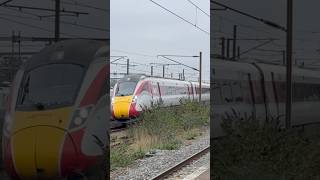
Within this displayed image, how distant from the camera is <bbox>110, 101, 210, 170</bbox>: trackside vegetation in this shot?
15469 mm

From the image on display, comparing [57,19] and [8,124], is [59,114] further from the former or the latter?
[57,19]

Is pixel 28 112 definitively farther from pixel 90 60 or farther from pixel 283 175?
pixel 283 175

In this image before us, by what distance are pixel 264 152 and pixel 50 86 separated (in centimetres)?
315

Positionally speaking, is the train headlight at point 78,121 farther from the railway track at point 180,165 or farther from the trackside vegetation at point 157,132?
the trackside vegetation at point 157,132

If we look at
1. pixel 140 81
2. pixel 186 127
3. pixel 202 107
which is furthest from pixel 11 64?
pixel 202 107

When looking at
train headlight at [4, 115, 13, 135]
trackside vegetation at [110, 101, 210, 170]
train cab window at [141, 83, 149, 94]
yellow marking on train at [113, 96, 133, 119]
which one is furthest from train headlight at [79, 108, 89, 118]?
train cab window at [141, 83, 149, 94]

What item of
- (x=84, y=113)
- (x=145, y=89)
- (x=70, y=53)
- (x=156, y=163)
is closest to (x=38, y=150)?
(x=84, y=113)

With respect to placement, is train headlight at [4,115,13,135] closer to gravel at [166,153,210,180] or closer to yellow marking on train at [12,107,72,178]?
yellow marking on train at [12,107,72,178]

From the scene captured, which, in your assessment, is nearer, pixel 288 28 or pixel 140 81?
pixel 288 28

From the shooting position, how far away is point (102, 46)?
7734 millimetres

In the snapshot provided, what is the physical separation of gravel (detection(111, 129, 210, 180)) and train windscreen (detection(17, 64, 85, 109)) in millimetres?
4375

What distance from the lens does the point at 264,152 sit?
7.75 m

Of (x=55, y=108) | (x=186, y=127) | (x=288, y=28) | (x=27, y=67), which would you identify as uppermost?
(x=288, y=28)

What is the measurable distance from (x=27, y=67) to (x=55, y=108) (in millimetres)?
777
